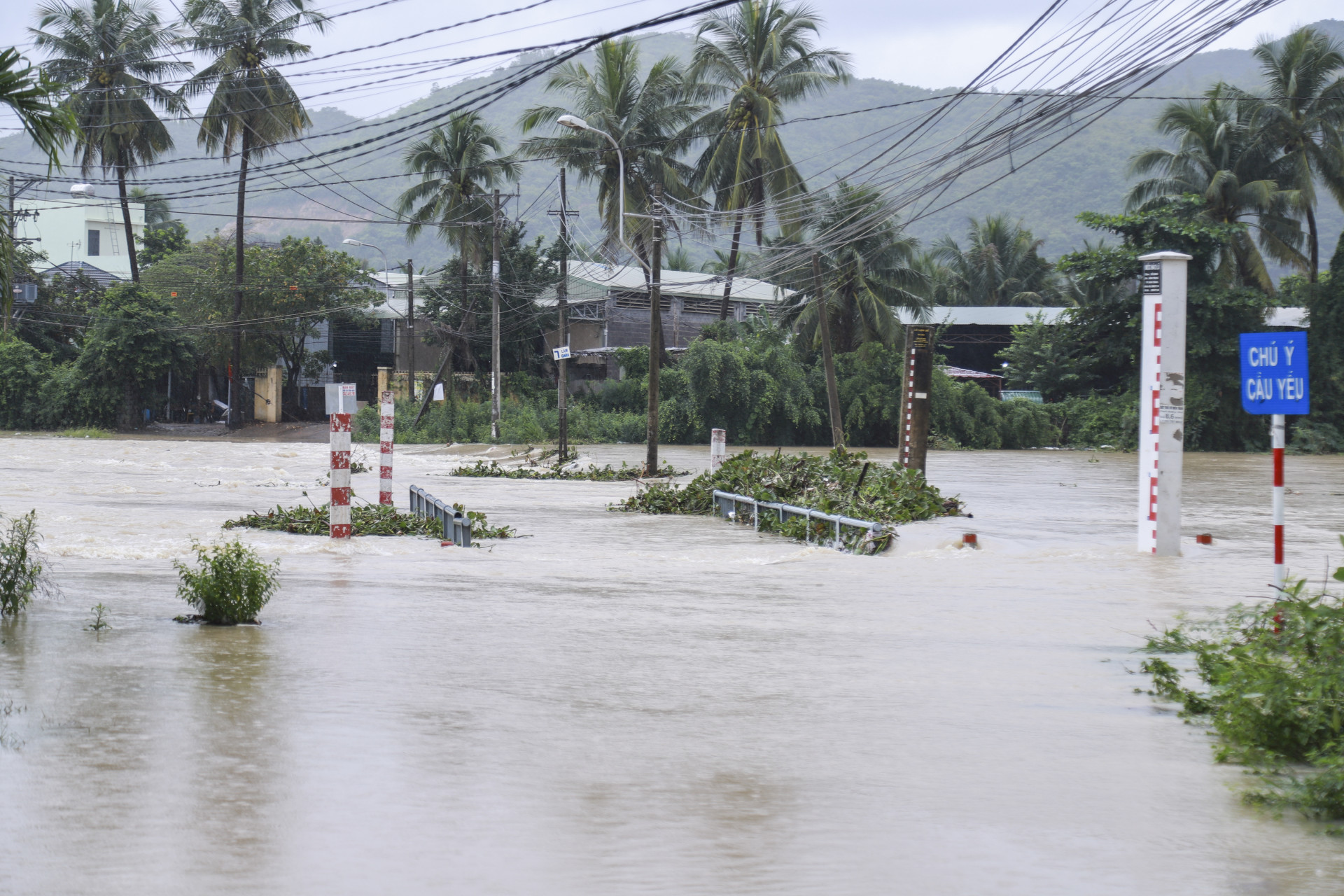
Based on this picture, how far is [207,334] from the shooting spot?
57.0 meters

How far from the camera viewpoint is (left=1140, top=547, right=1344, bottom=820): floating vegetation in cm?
490

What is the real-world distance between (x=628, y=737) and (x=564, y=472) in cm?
2457

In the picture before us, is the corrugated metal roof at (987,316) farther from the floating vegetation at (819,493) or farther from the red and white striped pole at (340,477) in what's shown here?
the red and white striped pole at (340,477)

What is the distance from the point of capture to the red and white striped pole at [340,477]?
13.3m

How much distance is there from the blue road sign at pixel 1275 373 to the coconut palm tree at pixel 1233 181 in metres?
43.3

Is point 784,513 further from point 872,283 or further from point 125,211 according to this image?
point 125,211

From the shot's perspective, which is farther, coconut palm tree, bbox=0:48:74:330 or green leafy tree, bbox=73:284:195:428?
green leafy tree, bbox=73:284:195:428

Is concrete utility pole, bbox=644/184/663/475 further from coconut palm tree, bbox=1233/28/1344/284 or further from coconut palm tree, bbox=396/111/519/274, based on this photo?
coconut palm tree, bbox=1233/28/1344/284

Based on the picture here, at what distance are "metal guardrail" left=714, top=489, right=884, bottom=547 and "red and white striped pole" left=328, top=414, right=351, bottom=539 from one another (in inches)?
218

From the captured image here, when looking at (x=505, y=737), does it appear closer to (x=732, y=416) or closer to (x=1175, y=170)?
(x=732, y=416)

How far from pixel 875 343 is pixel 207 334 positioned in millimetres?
29779

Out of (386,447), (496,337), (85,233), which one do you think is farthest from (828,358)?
(85,233)

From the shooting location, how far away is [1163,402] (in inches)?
519

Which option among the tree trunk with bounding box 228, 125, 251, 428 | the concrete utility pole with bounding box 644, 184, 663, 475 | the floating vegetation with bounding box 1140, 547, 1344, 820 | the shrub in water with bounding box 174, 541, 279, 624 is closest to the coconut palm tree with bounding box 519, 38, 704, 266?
the tree trunk with bounding box 228, 125, 251, 428
